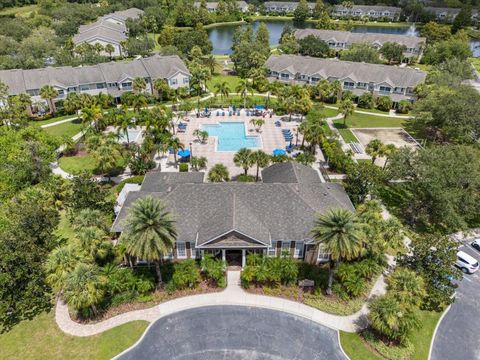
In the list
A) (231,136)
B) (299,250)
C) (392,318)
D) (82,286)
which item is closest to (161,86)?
(231,136)

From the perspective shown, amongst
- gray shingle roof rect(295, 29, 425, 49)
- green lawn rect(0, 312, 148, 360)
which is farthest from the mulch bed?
gray shingle roof rect(295, 29, 425, 49)

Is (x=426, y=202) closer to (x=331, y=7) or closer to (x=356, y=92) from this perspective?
(x=356, y=92)

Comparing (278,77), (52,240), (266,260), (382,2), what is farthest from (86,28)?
(382,2)

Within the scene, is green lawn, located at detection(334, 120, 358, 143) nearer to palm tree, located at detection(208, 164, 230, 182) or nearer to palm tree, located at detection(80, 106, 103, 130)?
palm tree, located at detection(208, 164, 230, 182)

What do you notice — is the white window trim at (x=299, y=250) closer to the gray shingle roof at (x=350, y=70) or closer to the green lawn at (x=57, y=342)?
the green lawn at (x=57, y=342)

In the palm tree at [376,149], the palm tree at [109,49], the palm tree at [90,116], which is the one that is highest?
the palm tree at [109,49]

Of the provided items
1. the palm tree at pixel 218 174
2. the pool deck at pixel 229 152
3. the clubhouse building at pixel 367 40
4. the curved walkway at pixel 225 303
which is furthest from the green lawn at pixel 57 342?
the clubhouse building at pixel 367 40

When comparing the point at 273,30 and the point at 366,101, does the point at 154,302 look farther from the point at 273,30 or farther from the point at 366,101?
the point at 273,30
